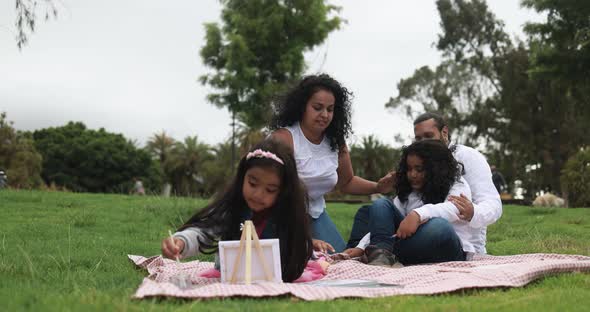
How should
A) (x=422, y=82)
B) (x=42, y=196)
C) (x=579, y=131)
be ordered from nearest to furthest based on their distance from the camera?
(x=42, y=196) → (x=579, y=131) → (x=422, y=82)

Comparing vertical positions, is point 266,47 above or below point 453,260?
above

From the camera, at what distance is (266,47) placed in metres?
23.5

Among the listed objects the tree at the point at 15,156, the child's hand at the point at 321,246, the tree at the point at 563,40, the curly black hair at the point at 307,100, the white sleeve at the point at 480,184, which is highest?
the tree at the point at 563,40

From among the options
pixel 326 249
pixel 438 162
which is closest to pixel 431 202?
pixel 438 162

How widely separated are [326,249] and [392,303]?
195cm

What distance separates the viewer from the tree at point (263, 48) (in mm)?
23031

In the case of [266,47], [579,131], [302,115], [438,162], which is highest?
[266,47]

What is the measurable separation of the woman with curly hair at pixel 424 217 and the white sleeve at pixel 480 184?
0.09 m

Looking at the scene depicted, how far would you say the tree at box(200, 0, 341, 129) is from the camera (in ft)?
75.6

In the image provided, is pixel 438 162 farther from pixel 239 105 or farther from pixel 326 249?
pixel 239 105

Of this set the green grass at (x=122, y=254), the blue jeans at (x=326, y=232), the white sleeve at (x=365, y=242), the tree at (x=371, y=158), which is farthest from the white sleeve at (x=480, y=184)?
the tree at (x=371, y=158)

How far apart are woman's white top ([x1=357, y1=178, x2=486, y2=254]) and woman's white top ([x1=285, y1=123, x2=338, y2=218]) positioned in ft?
1.79

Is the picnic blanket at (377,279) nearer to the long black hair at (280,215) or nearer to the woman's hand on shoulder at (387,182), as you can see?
the long black hair at (280,215)

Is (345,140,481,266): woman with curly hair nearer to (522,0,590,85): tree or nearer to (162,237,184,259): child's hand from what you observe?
(162,237,184,259): child's hand
